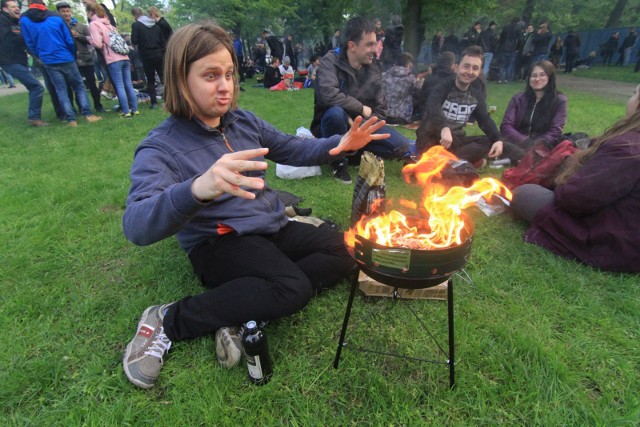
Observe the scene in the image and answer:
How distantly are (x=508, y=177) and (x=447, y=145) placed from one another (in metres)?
1.01

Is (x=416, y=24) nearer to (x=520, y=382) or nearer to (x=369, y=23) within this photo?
(x=369, y=23)

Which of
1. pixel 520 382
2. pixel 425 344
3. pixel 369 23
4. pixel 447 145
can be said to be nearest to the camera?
pixel 520 382

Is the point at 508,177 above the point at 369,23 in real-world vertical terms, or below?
below

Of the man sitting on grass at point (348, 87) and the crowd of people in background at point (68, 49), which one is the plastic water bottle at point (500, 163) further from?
the crowd of people in background at point (68, 49)

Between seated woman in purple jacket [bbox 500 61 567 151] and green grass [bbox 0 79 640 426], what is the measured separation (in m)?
2.14

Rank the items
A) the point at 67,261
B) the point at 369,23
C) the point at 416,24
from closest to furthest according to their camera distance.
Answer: the point at 67,261, the point at 369,23, the point at 416,24

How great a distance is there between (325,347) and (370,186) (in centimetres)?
158

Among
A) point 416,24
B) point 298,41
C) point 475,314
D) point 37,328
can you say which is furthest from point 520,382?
point 298,41

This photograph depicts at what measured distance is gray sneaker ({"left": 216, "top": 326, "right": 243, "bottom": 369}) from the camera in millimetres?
2020

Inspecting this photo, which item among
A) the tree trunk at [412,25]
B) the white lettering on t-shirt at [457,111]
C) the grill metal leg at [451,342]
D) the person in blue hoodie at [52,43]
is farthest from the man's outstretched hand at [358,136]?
the tree trunk at [412,25]

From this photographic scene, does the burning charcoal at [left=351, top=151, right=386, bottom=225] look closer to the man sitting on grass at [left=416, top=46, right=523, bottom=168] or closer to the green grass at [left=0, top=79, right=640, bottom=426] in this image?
the green grass at [left=0, top=79, right=640, bottom=426]

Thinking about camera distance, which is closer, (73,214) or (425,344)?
(425,344)

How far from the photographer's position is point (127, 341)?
225cm

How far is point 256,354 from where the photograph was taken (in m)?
1.85
